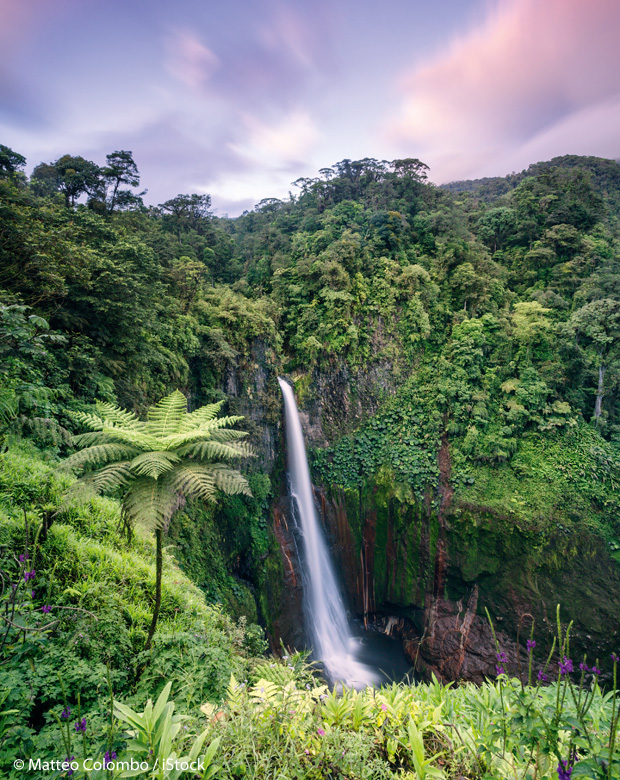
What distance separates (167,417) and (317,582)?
1094 cm

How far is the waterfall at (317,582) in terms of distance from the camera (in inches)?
416

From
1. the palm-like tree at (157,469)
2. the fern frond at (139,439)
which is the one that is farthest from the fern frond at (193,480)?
the fern frond at (139,439)

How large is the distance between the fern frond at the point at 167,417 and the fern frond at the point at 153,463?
44cm

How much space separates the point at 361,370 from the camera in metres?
13.9

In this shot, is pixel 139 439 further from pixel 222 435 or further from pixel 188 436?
pixel 222 435

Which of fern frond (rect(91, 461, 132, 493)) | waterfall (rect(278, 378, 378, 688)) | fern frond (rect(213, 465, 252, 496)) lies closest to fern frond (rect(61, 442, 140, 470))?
fern frond (rect(91, 461, 132, 493))

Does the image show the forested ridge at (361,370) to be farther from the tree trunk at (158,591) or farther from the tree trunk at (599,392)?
the tree trunk at (158,591)

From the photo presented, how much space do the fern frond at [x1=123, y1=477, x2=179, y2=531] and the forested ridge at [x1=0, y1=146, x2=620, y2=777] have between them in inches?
50.4

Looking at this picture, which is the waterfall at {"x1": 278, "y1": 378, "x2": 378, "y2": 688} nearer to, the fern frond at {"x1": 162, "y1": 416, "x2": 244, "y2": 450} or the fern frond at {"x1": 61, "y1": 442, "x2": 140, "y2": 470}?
the fern frond at {"x1": 162, "y1": 416, "x2": 244, "y2": 450}

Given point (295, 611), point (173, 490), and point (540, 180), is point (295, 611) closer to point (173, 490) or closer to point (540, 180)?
point (173, 490)

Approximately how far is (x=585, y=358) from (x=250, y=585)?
1324 centimetres

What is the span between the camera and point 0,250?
192 inches

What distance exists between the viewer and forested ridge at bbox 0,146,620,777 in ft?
17.2

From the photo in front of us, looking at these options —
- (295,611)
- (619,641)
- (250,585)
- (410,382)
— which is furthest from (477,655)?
(410,382)
